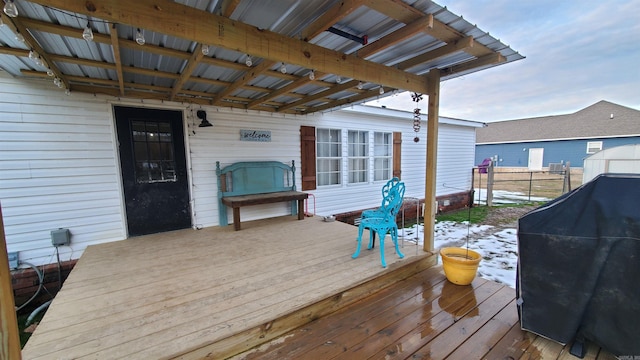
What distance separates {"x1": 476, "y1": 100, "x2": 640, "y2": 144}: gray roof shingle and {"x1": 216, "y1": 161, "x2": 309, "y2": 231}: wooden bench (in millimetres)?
21381

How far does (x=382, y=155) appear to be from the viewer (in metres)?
6.44

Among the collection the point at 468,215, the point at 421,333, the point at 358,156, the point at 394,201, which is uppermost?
the point at 358,156

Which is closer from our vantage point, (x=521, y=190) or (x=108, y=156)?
(x=108, y=156)

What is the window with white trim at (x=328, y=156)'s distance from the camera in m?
5.43

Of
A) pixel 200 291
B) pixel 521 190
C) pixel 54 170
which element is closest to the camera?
pixel 200 291

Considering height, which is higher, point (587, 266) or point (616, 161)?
point (616, 161)

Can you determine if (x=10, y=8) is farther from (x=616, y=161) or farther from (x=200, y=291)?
(x=616, y=161)

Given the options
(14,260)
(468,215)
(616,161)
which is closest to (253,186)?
(14,260)

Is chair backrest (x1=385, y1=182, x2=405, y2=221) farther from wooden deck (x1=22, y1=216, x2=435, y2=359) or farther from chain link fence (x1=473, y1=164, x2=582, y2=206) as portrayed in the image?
chain link fence (x1=473, y1=164, x2=582, y2=206)

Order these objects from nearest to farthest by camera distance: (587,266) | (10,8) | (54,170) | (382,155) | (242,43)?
(10,8) < (587,266) < (242,43) < (54,170) < (382,155)

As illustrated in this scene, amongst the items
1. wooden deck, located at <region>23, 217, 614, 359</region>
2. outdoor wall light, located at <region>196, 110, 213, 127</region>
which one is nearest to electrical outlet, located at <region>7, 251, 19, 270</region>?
wooden deck, located at <region>23, 217, 614, 359</region>

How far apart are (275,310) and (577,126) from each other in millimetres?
24608

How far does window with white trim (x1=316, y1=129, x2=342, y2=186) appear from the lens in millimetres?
5430

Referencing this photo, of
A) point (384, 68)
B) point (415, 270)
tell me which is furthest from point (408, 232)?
point (384, 68)
